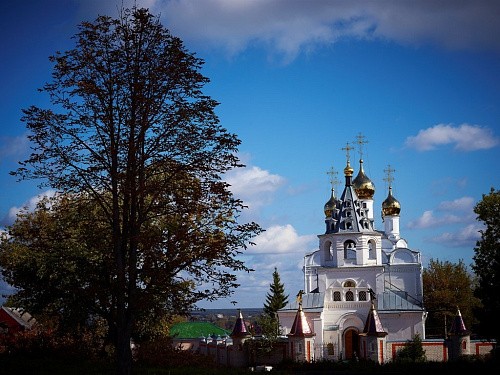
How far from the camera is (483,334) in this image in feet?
90.4

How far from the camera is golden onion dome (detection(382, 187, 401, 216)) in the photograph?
5422cm

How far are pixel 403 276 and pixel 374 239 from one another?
17.2 ft

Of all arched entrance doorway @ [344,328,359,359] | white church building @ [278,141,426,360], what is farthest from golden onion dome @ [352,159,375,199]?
arched entrance doorway @ [344,328,359,359]

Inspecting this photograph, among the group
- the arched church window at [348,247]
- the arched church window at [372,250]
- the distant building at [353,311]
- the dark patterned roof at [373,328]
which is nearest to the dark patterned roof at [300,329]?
the distant building at [353,311]

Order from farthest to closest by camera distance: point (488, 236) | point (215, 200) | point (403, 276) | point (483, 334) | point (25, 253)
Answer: point (403, 276) < point (488, 236) < point (483, 334) < point (25, 253) < point (215, 200)

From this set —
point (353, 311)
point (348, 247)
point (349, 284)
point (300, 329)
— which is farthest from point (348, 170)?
point (300, 329)

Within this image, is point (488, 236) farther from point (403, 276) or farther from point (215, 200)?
point (215, 200)

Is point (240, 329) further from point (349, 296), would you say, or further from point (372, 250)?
point (372, 250)

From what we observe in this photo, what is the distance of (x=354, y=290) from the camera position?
4125 cm

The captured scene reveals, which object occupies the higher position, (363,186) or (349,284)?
(363,186)

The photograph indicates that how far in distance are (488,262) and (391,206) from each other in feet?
74.7

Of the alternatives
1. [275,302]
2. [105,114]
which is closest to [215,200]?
[105,114]

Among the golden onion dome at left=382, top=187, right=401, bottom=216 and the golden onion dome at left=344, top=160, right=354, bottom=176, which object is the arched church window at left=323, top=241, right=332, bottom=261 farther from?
the golden onion dome at left=382, top=187, right=401, bottom=216

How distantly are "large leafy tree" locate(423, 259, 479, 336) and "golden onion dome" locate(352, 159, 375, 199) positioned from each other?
32.1 ft
